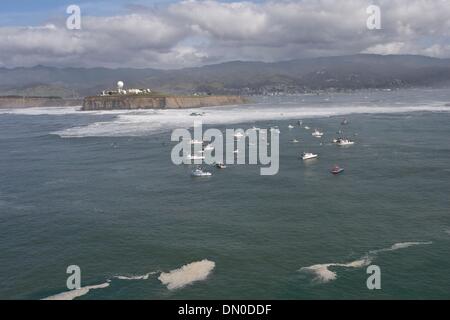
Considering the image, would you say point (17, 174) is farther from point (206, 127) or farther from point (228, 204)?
point (206, 127)

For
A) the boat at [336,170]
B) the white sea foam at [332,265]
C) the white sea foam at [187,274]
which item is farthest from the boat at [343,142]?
the white sea foam at [187,274]

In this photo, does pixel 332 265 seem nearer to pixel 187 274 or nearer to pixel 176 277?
pixel 187 274

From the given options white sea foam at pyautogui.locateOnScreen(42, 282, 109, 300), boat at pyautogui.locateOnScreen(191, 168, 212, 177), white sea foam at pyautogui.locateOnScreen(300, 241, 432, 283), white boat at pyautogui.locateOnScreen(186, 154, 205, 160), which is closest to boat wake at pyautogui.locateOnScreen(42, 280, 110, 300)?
white sea foam at pyautogui.locateOnScreen(42, 282, 109, 300)

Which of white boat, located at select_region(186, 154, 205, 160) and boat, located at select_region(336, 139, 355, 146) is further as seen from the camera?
boat, located at select_region(336, 139, 355, 146)

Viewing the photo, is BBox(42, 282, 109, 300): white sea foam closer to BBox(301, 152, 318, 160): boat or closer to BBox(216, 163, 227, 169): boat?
BBox(216, 163, 227, 169): boat

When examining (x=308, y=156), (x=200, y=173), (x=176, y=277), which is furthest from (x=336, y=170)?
(x=176, y=277)

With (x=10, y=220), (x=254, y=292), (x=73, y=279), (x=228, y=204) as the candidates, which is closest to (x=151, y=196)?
(x=228, y=204)
